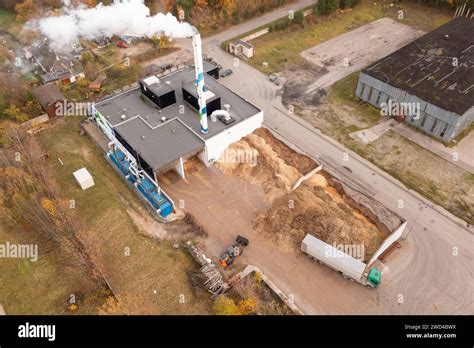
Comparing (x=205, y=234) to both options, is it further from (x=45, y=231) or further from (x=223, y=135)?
(x=45, y=231)

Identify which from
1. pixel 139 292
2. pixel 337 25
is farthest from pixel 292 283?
pixel 337 25

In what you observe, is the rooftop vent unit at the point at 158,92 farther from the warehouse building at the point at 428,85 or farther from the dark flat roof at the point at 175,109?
the warehouse building at the point at 428,85

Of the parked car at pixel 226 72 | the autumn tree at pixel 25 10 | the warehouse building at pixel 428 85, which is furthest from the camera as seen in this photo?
the autumn tree at pixel 25 10

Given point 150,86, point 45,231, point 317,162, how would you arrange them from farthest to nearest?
1. point 150,86
2. point 317,162
3. point 45,231

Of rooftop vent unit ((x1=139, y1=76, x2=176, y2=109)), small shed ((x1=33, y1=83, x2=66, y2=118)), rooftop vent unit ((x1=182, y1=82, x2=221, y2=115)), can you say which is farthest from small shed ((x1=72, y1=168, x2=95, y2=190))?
rooftop vent unit ((x1=182, y1=82, x2=221, y2=115))

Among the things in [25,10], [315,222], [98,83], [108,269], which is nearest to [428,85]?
[315,222]

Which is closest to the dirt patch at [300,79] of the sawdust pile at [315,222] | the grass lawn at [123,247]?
the sawdust pile at [315,222]
